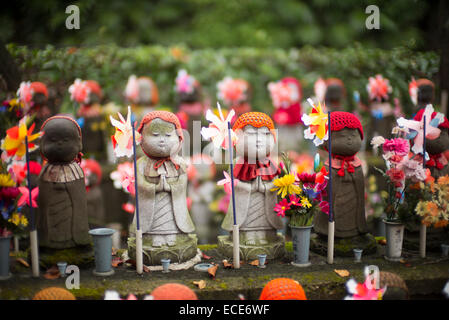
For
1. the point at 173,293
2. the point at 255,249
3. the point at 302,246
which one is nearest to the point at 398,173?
the point at 302,246

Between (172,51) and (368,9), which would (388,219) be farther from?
(172,51)

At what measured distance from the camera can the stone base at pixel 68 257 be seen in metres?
3.22

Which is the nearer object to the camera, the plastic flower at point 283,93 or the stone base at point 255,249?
the stone base at point 255,249

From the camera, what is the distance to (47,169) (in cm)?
331

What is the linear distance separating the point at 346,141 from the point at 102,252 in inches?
76.3

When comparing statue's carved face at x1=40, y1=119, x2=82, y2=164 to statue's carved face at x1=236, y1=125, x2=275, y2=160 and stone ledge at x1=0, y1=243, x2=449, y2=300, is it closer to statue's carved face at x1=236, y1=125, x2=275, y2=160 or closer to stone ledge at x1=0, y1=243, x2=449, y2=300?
stone ledge at x1=0, y1=243, x2=449, y2=300

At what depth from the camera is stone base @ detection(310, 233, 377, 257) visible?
3.57 metres

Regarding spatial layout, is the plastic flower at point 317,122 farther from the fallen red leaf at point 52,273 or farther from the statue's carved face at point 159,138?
the fallen red leaf at point 52,273

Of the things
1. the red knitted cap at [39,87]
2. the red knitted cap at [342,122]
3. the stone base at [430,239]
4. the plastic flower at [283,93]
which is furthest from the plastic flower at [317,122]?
the plastic flower at [283,93]

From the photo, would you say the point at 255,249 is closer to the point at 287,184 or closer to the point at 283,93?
the point at 287,184

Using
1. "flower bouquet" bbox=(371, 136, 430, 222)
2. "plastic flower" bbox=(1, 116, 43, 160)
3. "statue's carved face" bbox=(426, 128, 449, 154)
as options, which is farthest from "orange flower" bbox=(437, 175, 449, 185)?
"plastic flower" bbox=(1, 116, 43, 160)

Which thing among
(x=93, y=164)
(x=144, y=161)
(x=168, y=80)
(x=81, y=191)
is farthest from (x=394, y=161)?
(x=168, y=80)

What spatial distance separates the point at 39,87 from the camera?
415 cm

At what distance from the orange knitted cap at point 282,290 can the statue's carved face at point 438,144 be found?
167cm
